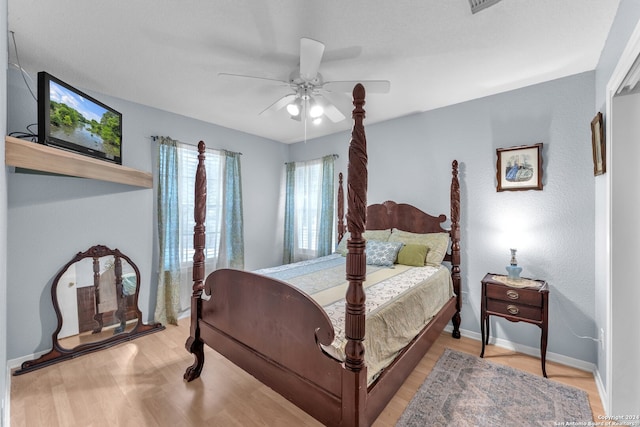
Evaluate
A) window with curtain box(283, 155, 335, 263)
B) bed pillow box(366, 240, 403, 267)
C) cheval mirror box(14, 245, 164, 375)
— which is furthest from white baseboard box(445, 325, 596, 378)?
cheval mirror box(14, 245, 164, 375)

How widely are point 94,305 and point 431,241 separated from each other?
367 cm

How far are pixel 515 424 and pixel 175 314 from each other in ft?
11.1

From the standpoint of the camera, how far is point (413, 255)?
2.95 meters

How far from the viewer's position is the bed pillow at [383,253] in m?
2.94

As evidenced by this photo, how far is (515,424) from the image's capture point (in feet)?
5.76

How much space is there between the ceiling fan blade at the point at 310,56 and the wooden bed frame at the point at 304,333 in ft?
1.86

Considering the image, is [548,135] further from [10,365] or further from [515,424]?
[10,365]

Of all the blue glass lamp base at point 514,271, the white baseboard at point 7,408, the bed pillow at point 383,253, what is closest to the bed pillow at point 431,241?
the bed pillow at point 383,253

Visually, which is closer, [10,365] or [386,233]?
[10,365]

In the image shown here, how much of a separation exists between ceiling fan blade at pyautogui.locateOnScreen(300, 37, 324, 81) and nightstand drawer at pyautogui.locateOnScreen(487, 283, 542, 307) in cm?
239

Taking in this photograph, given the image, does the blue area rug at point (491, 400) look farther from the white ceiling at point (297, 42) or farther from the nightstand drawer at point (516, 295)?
the white ceiling at point (297, 42)

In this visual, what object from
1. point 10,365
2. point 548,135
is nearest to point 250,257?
point 10,365

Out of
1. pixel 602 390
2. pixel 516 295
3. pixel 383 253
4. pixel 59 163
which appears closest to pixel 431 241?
pixel 383 253

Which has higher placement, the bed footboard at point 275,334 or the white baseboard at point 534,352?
the bed footboard at point 275,334
